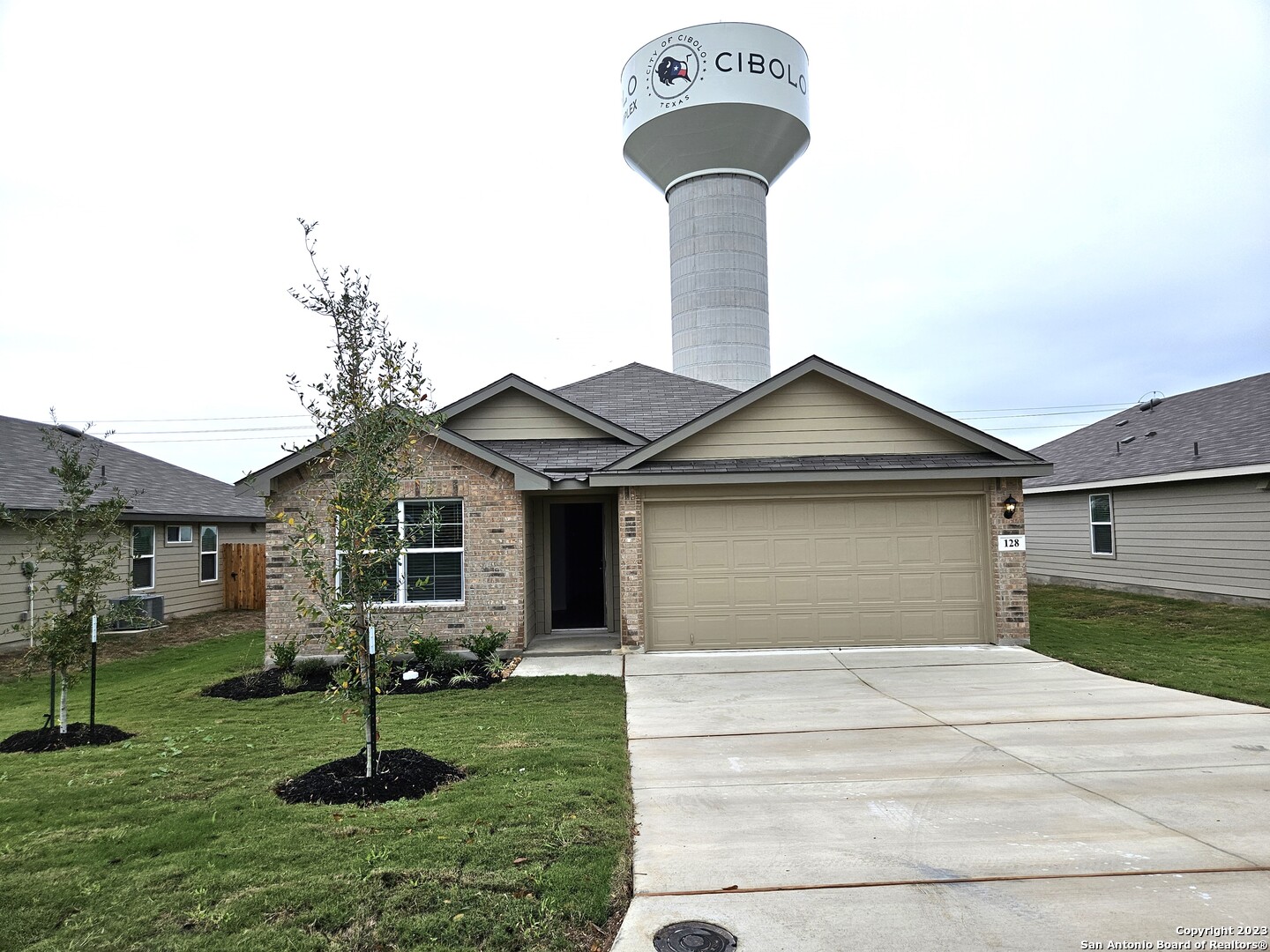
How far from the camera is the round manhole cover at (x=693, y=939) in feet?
11.1

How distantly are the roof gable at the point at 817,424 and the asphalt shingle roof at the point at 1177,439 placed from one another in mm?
6839

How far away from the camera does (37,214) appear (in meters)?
12.7

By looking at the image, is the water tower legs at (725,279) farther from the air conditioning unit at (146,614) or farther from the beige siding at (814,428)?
the air conditioning unit at (146,614)

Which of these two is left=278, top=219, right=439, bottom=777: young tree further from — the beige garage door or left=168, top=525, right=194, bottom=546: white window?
left=168, top=525, right=194, bottom=546: white window

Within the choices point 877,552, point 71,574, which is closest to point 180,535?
point 71,574

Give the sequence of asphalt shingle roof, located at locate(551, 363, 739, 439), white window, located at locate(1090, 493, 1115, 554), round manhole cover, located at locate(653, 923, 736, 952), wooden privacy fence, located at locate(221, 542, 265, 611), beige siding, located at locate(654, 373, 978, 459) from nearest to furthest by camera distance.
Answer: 1. round manhole cover, located at locate(653, 923, 736, 952)
2. beige siding, located at locate(654, 373, 978, 459)
3. asphalt shingle roof, located at locate(551, 363, 739, 439)
4. white window, located at locate(1090, 493, 1115, 554)
5. wooden privacy fence, located at locate(221, 542, 265, 611)

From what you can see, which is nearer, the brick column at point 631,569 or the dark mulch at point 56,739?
the dark mulch at point 56,739

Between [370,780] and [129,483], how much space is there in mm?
15295

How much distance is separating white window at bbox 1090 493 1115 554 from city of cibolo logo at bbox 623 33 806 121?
22124 mm

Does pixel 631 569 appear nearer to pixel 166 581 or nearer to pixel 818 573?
pixel 818 573

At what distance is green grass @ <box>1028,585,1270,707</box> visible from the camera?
350 inches

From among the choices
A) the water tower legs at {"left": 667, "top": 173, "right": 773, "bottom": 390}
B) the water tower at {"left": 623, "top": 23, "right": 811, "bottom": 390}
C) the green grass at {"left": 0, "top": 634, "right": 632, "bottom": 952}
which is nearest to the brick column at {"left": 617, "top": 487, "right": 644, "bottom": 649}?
the green grass at {"left": 0, "top": 634, "right": 632, "bottom": 952}

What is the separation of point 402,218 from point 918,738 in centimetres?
1619

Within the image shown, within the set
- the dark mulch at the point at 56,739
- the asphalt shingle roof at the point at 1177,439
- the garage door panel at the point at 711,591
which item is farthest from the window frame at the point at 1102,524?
the dark mulch at the point at 56,739
